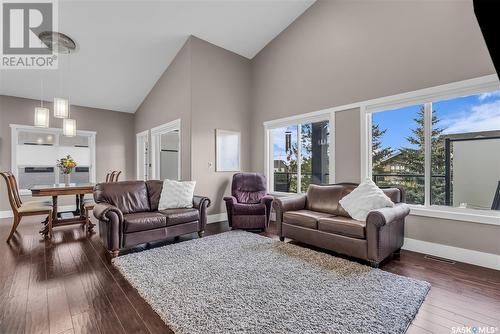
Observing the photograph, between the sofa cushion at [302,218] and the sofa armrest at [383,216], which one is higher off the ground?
the sofa armrest at [383,216]

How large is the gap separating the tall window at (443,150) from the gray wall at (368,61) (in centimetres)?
33

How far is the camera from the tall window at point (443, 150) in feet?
9.41

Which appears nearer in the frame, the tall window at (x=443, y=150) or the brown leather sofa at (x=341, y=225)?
the brown leather sofa at (x=341, y=225)

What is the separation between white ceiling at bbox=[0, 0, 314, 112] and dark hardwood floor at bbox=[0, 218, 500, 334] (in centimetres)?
363

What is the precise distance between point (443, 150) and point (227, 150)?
3.75 metres

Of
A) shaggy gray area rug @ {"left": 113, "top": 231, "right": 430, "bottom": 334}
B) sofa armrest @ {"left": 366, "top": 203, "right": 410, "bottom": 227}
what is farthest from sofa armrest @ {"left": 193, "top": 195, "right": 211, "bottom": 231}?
sofa armrest @ {"left": 366, "top": 203, "right": 410, "bottom": 227}

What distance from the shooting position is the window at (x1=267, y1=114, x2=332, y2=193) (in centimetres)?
446

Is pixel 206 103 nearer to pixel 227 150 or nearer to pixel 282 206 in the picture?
pixel 227 150

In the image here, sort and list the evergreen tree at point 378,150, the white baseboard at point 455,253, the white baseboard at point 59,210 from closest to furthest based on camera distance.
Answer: the white baseboard at point 455,253, the evergreen tree at point 378,150, the white baseboard at point 59,210

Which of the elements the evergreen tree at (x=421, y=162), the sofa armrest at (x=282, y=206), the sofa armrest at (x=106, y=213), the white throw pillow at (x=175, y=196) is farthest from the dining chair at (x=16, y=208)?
the evergreen tree at (x=421, y=162)

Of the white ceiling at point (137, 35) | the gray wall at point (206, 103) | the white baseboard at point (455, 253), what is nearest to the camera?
the white baseboard at point (455, 253)

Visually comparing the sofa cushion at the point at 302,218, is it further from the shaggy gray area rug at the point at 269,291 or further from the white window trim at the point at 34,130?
the white window trim at the point at 34,130

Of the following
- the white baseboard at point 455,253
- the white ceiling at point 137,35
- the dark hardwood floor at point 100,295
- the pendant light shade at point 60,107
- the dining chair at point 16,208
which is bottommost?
the dark hardwood floor at point 100,295

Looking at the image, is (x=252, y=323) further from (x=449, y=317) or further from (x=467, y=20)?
(x=467, y=20)
